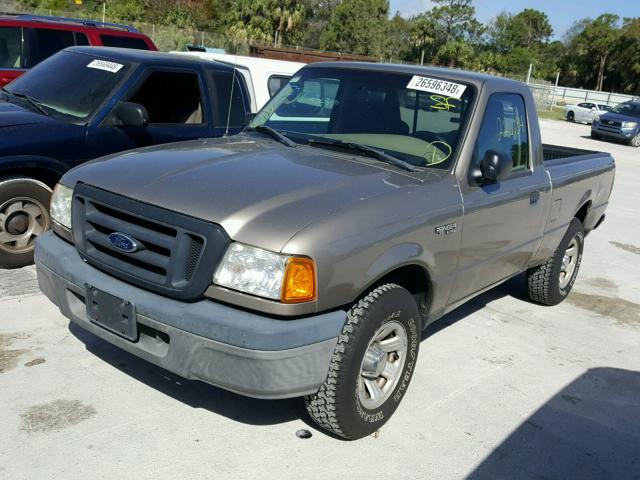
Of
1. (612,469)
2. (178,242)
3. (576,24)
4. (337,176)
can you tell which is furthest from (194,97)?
(576,24)

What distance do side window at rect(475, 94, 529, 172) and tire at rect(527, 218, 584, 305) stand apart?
1.27 meters

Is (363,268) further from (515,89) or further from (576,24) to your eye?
(576,24)

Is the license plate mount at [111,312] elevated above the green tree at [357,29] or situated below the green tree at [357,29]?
below

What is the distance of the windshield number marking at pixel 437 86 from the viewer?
4.27 m

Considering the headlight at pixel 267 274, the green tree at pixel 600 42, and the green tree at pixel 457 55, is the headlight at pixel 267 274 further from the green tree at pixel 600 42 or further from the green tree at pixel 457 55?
the green tree at pixel 600 42

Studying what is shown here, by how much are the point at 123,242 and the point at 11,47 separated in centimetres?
708

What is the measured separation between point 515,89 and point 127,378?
326cm

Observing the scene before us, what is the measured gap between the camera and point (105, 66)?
603 cm

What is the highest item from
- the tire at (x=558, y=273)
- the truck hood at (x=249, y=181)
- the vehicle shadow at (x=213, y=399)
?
the truck hood at (x=249, y=181)

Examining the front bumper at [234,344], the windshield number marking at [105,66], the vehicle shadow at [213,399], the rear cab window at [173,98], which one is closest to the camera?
the front bumper at [234,344]

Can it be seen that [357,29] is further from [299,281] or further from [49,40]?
[299,281]

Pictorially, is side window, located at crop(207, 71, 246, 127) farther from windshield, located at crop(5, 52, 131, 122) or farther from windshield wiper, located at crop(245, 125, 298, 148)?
windshield wiper, located at crop(245, 125, 298, 148)

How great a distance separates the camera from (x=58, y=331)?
4.42 metres

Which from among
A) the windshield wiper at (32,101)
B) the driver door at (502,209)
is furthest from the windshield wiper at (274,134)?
the windshield wiper at (32,101)
